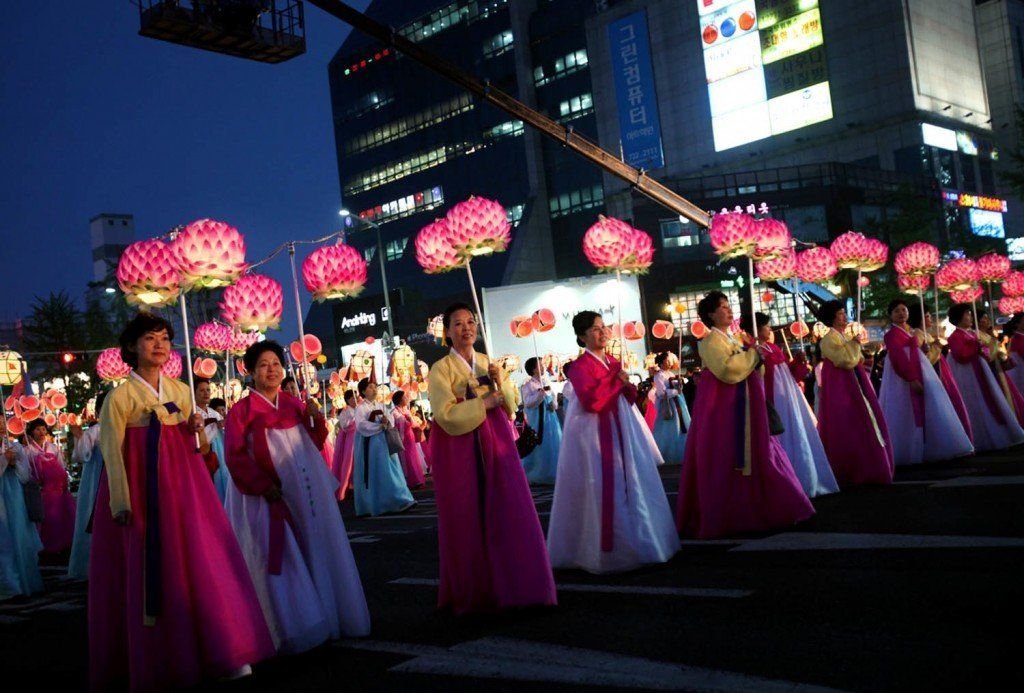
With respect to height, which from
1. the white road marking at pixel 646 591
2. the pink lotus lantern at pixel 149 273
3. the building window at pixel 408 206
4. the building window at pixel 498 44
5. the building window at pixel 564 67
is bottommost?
the white road marking at pixel 646 591

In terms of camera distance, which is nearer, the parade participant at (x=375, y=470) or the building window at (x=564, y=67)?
the parade participant at (x=375, y=470)

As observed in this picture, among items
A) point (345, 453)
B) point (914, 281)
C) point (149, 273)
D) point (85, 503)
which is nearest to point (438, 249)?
point (149, 273)

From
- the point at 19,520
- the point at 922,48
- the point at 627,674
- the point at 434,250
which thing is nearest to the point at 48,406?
the point at 19,520

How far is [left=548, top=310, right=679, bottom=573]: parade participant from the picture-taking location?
20.3ft

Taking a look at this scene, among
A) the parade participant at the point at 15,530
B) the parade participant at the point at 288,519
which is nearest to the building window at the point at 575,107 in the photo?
the parade participant at the point at 15,530

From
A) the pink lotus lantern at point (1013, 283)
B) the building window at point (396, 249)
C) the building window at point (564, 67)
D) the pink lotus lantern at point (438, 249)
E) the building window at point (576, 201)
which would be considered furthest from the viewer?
the building window at point (396, 249)

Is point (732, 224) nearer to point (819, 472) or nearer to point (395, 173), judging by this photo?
point (819, 472)

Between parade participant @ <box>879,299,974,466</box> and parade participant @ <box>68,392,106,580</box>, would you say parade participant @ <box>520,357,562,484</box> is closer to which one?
parade participant @ <box>879,299,974,466</box>

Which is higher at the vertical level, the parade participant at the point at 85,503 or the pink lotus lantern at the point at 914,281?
the pink lotus lantern at the point at 914,281

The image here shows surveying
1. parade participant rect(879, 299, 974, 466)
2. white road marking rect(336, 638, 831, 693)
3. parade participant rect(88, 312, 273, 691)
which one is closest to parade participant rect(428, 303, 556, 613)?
white road marking rect(336, 638, 831, 693)

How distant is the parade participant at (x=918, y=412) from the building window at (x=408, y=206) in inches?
2276

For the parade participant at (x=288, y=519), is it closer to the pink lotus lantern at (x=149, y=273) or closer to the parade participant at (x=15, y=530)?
the pink lotus lantern at (x=149, y=273)

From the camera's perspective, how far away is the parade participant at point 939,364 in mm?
10656

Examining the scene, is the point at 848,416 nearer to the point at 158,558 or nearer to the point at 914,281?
the point at 914,281
